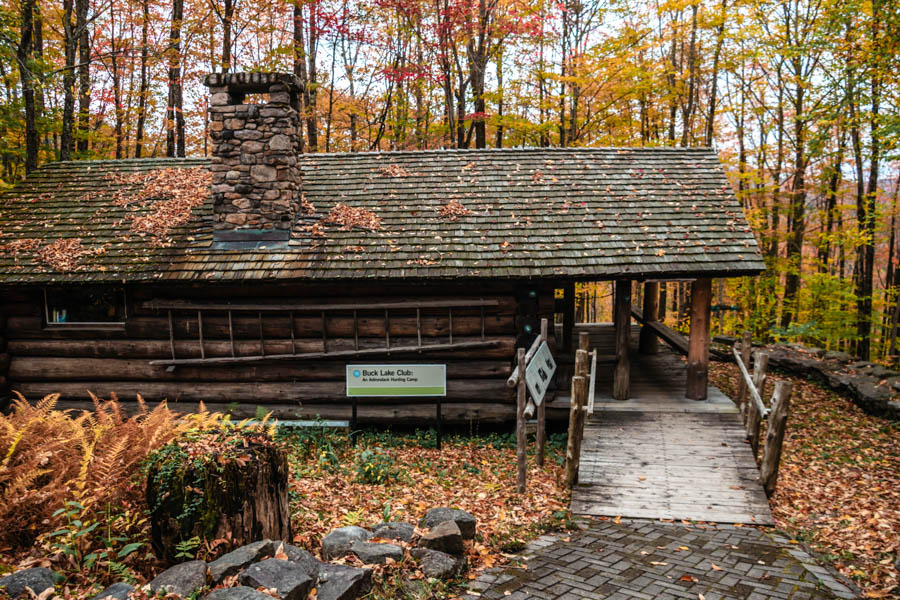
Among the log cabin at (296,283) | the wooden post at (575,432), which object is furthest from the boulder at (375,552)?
the log cabin at (296,283)

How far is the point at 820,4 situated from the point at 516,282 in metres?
15.8

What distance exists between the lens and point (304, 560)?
410 cm

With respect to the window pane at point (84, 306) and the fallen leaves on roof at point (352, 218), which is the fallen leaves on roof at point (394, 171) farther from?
the window pane at point (84, 306)

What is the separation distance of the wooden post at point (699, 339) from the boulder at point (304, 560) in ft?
25.1

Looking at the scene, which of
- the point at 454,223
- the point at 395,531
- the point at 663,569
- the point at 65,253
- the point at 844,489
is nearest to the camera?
the point at 395,531

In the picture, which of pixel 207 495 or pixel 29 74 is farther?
pixel 29 74

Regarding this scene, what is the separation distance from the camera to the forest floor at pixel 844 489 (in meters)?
5.76

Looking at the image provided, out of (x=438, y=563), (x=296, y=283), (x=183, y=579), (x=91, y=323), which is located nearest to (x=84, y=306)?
(x=91, y=323)

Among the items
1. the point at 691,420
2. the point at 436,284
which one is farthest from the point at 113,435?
the point at 691,420

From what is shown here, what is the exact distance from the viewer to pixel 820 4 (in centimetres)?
1720

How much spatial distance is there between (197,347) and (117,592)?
22.3 feet

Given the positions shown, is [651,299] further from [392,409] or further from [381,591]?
[381,591]

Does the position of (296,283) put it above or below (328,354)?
above

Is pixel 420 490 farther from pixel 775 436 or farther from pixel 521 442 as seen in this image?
pixel 775 436
